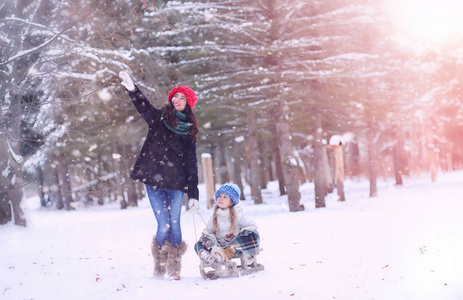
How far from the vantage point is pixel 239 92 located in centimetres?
1398

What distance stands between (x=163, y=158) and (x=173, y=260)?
1227 mm

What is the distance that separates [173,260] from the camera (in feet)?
17.0

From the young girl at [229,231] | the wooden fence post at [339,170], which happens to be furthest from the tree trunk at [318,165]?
the young girl at [229,231]

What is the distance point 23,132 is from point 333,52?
1198 cm

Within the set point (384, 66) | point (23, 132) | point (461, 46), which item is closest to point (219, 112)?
point (384, 66)

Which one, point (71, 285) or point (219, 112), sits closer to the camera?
point (71, 285)

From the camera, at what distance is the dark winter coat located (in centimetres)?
494

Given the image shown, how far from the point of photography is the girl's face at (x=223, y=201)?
17.6 ft

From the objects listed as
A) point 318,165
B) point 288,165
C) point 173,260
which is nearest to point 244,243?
point 173,260

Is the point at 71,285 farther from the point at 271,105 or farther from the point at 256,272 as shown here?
the point at 271,105

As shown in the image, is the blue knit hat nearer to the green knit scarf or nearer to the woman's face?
the green knit scarf

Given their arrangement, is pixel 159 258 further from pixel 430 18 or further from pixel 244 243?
pixel 430 18

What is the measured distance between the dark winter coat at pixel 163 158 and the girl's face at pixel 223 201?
0.39 m

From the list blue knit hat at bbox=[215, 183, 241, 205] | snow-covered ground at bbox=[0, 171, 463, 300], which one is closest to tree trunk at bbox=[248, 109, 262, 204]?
snow-covered ground at bbox=[0, 171, 463, 300]
